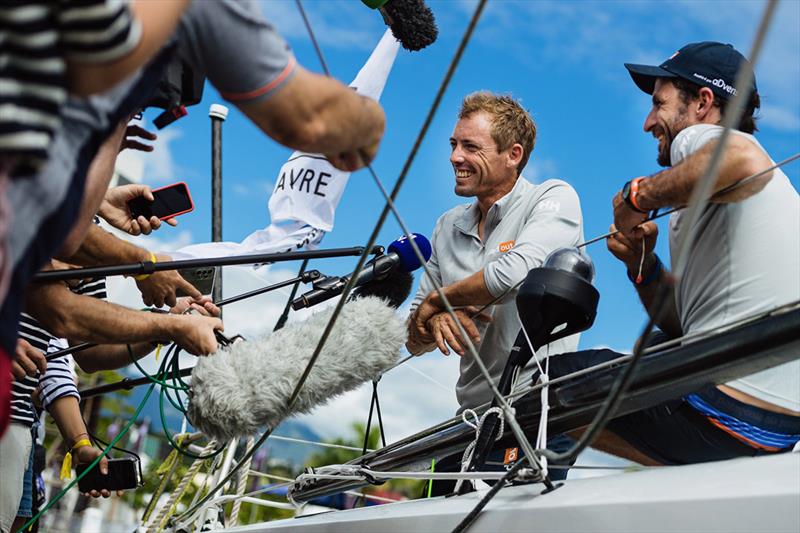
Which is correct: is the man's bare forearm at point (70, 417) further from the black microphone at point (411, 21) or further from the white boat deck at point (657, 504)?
the white boat deck at point (657, 504)

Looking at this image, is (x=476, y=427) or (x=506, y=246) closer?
(x=476, y=427)

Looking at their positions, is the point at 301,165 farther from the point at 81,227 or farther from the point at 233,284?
the point at 81,227

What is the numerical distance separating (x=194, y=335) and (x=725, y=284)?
46.0 inches

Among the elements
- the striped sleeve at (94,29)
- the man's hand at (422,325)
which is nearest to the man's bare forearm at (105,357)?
the man's hand at (422,325)

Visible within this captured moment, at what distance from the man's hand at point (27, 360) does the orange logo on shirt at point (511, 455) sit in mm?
1427

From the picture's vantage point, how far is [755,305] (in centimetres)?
192

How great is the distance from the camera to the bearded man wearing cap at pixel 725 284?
6.18 feet

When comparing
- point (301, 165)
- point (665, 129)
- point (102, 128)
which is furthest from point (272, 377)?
point (301, 165)

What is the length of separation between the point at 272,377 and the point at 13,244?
0.95 metres

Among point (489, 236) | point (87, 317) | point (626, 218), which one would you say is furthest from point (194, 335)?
point (489, 236)

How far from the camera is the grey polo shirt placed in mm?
2832

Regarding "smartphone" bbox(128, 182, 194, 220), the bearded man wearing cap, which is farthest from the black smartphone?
the bearded man wearing cap

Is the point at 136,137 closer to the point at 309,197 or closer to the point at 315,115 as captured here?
the point at 315,115

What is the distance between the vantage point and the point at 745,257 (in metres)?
1.99
